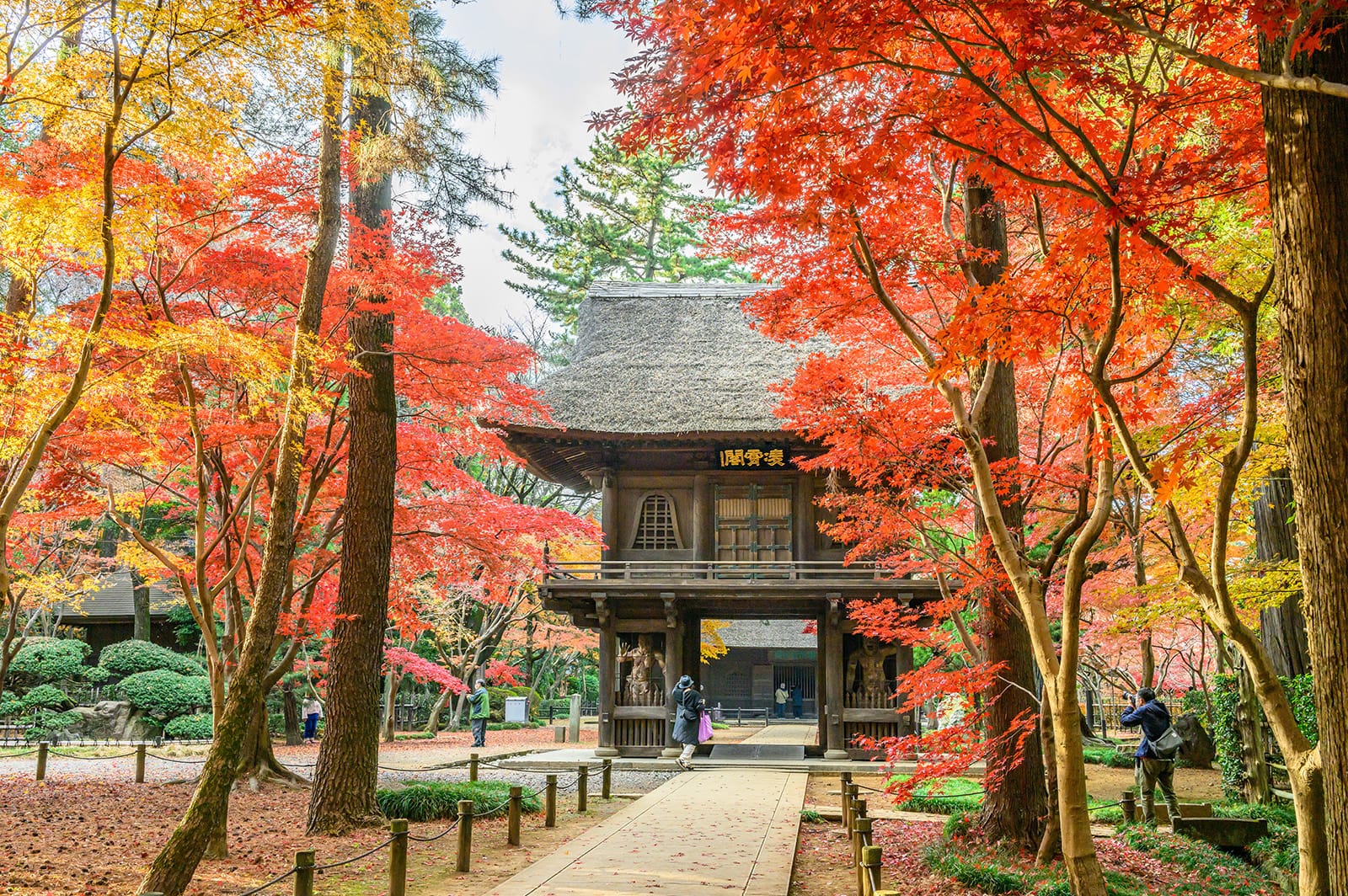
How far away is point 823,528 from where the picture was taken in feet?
48.2

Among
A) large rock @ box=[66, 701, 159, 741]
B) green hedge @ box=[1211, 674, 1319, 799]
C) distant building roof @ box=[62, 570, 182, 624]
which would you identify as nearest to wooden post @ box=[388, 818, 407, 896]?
green hedge @ box=[1211, 674, 1319, 799]

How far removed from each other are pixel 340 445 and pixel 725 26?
28.0ft

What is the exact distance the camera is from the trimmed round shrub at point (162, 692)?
2298 cm

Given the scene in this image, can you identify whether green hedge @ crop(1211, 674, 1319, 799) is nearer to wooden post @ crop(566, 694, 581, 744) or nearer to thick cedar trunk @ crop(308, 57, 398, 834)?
thick cedar trunk @ crop(308, 57, 398, 834)

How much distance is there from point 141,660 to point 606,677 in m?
13.3

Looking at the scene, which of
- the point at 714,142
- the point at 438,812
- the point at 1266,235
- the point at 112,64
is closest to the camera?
the point at 714,142

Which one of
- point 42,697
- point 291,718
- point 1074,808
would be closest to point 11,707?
point 42,697

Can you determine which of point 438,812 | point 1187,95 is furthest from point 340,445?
point 1187,95

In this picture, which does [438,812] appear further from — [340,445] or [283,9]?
[283,9]

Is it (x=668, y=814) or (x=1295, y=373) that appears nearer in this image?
(x=1295, y=373)

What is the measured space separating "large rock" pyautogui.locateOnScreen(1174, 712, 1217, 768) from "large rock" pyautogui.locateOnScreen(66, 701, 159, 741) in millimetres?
23112

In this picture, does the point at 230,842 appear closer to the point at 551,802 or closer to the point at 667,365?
the point at 551,802

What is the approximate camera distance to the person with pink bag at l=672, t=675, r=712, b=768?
17.2m

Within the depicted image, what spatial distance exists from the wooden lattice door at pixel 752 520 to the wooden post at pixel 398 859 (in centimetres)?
1287
